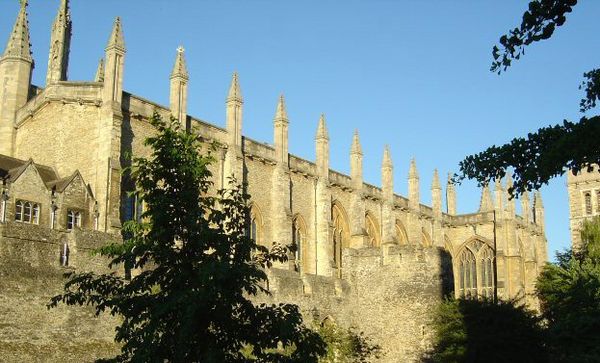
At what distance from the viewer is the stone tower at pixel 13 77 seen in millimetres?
41812

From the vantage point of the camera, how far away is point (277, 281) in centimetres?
3594

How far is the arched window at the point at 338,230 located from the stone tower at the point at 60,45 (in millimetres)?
19740

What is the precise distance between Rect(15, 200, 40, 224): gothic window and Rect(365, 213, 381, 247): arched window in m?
28.8

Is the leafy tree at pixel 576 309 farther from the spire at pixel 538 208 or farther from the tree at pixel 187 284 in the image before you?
the spire at pixel 538 208

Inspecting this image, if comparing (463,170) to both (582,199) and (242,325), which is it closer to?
(242,325)

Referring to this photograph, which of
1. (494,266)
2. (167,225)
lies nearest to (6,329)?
(167,225)

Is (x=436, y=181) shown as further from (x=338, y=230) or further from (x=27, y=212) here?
(x=27, y=212)

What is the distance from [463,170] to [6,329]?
626 inches

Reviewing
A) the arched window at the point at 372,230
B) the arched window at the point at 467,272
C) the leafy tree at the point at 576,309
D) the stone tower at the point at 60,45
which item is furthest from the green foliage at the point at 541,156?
the arched window at the point at 467,272

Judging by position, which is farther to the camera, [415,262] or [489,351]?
[415,262]

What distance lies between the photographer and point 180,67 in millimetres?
40438

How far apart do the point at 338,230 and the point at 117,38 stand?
22468 millimetres

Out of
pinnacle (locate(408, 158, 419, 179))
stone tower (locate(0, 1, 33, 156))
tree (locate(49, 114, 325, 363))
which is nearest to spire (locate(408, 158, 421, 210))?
pinnacle (locate(408, 158, 419, 179))

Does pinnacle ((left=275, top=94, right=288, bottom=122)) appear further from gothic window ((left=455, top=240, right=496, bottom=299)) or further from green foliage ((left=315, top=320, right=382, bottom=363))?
gothic window ((left=455, top=240, right=496, bottom=299))
